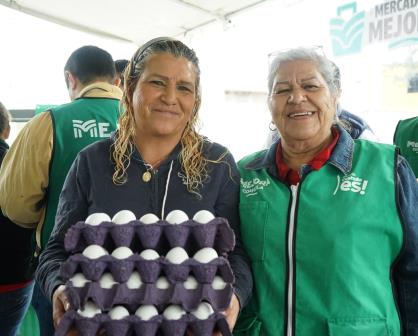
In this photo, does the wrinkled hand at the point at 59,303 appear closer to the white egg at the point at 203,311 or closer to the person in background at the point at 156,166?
the person in background at the point at 156,166

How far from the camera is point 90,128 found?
186cm

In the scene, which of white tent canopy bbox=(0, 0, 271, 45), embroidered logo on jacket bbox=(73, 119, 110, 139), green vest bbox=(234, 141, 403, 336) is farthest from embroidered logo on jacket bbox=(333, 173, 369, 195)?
white tent canopy bbox=(0, 0, 271, 45)

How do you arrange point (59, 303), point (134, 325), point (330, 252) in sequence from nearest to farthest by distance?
point (134, 325)
point (59, 303)
point (330, 252)

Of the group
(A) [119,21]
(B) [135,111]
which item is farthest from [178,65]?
(A) [119,21]

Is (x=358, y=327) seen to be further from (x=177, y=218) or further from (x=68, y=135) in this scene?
(x=68, y=135)

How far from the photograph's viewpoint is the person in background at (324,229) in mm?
1158

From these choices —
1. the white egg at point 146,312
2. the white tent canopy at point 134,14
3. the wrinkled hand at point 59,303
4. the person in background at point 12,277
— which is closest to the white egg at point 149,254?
the white egg at point 146,312

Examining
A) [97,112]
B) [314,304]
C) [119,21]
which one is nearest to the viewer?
[314,304]

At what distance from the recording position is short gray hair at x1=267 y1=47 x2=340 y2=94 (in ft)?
4.30

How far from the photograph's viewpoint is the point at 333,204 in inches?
47.3

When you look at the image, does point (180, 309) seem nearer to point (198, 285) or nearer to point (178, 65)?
point (198, 285)

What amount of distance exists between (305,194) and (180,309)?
50cm

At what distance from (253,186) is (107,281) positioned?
0.55 metres

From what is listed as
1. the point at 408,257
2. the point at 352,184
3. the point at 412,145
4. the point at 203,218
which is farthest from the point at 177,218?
the point at 412,145
